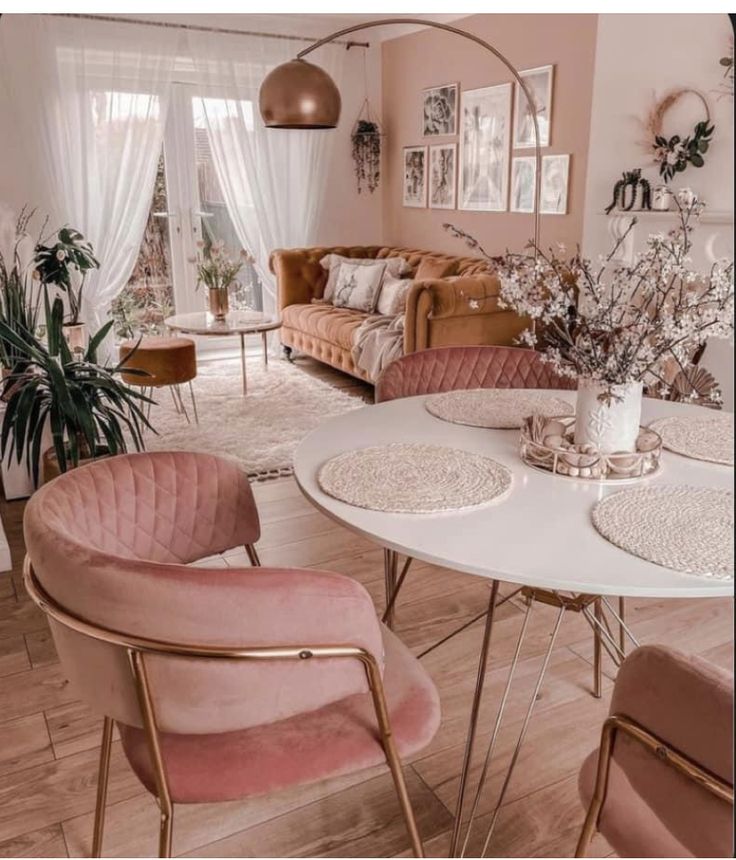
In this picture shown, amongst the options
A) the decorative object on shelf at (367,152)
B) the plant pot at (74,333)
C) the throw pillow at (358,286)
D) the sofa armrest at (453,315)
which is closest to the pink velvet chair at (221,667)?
the sofa armrest at (453,315)

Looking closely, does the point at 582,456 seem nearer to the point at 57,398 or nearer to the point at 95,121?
the point at 57,398

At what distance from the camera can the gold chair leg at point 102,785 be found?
55.9 inches

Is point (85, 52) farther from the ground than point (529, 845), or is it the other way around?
point (85, 52)

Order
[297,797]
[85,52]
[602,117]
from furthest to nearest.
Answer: [85,52], [602,117], [297,797]

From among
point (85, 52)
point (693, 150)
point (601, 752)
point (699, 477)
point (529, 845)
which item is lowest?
point (529, 845)

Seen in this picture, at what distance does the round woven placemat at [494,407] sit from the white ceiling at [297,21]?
174 inches

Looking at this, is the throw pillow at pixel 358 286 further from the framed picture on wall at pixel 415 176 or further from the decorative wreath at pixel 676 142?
the decorative wreath at pixel 676 142

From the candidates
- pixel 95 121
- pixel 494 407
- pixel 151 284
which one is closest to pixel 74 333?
pixel 151 284

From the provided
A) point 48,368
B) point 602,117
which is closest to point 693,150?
point 602,117

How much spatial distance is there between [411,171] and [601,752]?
586 cm

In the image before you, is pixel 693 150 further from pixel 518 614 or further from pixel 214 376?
pixel 214 376

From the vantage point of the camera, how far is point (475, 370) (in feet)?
8.10

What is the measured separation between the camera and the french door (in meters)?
5.93

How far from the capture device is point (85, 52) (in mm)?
5367
